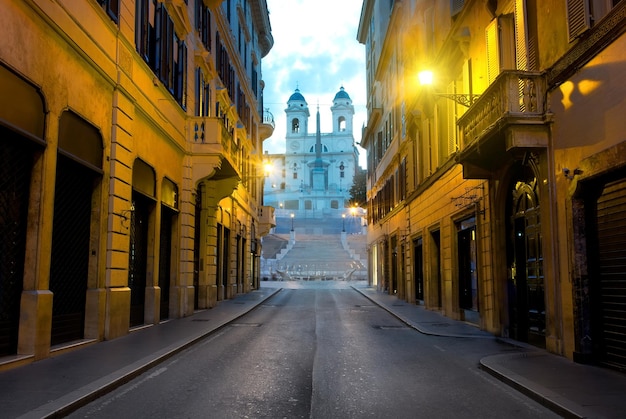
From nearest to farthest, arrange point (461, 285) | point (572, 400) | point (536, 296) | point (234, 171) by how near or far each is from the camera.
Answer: point (572, 400), point (536, 296), point (461, 285), point (234, 171)

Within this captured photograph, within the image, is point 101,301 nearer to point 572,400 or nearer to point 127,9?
point 127,9

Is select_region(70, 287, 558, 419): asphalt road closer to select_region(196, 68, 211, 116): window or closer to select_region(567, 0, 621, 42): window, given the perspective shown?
select_region(567, 0, 621, 42): window

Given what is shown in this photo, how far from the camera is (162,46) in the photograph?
52.8ft

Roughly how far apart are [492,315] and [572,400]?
7.47 meters

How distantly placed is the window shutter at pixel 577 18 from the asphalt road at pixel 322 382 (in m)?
5.48

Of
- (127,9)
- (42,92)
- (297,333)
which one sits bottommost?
(297,333)

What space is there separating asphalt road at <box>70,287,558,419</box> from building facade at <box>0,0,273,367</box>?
7.71ft

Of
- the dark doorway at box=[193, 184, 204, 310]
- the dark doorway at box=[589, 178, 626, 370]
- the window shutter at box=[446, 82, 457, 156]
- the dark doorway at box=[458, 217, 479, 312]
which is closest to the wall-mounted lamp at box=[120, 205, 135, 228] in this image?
the dark doorway at box=[193, 184, 204, 310]

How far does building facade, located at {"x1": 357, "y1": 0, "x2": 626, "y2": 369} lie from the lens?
8.65 m

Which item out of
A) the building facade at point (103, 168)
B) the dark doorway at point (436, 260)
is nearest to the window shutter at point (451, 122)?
the dark doorway at point (436, 260)

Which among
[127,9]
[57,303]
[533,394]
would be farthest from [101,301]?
[533,394]

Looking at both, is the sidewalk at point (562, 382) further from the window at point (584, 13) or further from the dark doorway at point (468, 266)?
the window at point (584, 13)

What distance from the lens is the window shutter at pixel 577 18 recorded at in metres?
8.80

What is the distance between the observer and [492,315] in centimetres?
1380
